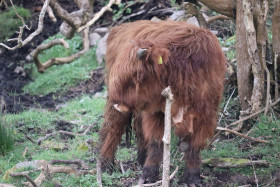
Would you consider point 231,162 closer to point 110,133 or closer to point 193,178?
point 193,178

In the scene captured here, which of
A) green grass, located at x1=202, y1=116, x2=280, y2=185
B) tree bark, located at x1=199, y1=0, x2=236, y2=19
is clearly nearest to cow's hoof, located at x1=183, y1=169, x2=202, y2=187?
green grass, located at x1=202, y1=116, x2=280, y2=185

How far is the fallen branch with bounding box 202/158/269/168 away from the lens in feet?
15.5

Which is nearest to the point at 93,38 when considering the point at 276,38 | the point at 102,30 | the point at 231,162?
the point at 102,30

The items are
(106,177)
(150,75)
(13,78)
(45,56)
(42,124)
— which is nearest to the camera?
(150,75)

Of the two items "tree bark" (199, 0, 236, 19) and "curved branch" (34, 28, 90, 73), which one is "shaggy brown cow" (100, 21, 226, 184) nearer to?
"tree bark" (199, 0, 236, 19)

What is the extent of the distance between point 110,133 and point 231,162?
1326 mm

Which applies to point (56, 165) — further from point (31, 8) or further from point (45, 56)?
point (31, 8)

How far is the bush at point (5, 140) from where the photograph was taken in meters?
5.87

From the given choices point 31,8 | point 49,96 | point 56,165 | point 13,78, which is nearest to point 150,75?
point 56,165

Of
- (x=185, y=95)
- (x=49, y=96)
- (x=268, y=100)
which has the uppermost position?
(x=185, y=95)

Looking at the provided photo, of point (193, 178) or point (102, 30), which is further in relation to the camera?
point (102, 30)

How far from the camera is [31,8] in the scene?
38.8 ft

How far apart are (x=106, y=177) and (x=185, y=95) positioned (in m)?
1.39

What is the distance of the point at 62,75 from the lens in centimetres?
963
